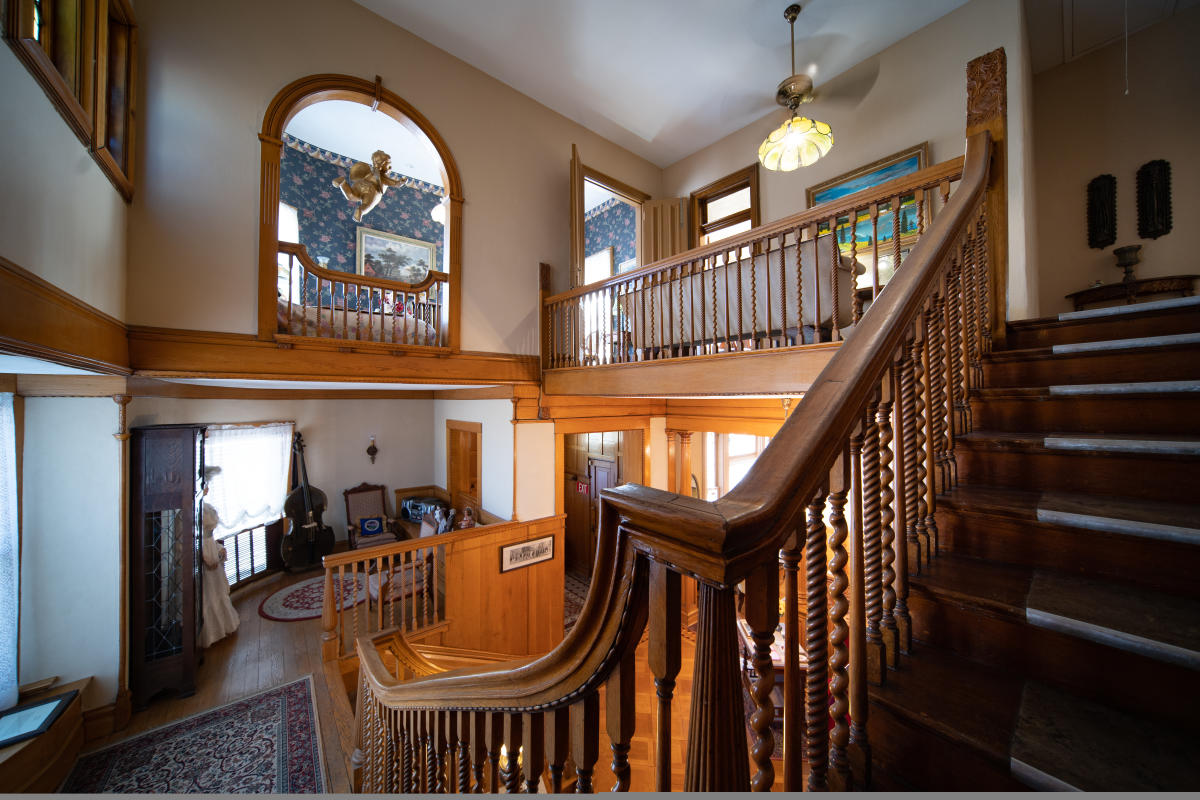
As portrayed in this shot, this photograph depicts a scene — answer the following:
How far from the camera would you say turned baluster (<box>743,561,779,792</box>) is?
562 mm

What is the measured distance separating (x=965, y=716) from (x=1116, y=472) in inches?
35.5

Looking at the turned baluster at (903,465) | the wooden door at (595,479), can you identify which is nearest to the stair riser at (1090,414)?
the turned baluster at (903,465)

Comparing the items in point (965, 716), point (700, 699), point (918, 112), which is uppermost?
point (918, 112)

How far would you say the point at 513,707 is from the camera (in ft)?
2.57

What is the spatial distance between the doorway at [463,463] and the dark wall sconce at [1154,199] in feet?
19.5

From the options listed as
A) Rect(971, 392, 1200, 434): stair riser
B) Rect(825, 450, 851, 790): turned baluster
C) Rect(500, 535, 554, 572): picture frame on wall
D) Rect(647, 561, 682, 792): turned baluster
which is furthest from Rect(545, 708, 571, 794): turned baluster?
Rect(500, 535, 554, 572): picture frame on wall

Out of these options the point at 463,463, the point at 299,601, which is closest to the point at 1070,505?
the point at 463,463

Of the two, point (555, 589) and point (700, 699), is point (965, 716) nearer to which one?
point (700, 699)

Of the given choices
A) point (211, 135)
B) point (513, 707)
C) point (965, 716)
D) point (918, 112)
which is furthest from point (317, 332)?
point (918, 112)

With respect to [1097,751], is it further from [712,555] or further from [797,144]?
[797,144]

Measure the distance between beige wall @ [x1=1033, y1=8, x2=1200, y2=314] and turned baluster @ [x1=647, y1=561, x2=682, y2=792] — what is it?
192 inches

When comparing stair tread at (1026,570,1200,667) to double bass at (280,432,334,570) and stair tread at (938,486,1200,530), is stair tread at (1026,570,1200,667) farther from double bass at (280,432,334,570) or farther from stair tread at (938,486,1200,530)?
double bass at (280,432,334,570)

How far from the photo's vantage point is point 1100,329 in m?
1.69

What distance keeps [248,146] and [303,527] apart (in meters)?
4.47
